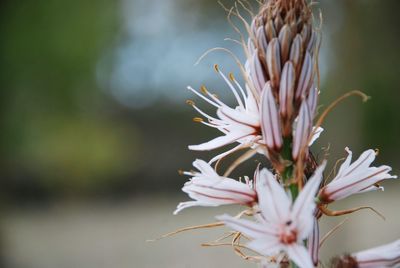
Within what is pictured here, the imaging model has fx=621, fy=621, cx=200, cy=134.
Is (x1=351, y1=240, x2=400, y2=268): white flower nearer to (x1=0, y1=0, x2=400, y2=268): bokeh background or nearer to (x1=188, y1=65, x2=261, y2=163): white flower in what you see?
(x1=188, y1=65, x2=261, y2=163): white flower

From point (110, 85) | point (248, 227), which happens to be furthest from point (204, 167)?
point (110, 85)

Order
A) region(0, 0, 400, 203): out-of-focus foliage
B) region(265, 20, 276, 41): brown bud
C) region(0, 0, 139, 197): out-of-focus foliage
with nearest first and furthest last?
1. region(265, 20, 276, 41): brown bud
2. region(0, 0, 400, 203): out-of-focus foliage
3. region(0, 0, 139, 197): out-of-focus foliage

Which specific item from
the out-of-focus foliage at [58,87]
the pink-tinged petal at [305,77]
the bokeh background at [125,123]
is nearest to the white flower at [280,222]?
the pink-tinged petal at [305,77]

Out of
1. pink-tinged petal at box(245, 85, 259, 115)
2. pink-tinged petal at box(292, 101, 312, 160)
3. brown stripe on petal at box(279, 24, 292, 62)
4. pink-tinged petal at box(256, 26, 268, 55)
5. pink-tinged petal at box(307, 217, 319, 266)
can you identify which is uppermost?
pink-tinged petal at box(256, 26, 268, 55)

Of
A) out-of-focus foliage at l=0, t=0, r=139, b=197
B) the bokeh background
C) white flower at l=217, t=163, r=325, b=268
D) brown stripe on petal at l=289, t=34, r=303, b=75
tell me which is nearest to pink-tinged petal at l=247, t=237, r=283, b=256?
white flower at l=217, t=163, r=325, b=268

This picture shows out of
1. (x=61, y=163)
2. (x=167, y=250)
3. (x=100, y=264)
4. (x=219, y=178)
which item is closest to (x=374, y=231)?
(x=167, y=250)

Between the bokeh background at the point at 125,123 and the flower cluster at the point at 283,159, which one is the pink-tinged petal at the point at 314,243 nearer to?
the flower cluster at the point at 283,159

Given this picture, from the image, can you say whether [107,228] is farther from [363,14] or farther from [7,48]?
[363,14]
